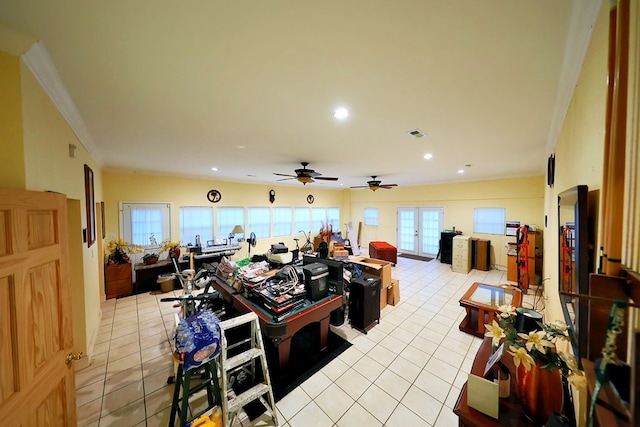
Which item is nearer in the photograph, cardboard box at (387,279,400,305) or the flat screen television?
the flat screen television

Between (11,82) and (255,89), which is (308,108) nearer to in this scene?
(255,89)

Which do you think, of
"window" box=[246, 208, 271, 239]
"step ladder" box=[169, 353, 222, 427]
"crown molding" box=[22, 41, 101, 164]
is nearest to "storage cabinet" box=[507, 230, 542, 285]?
"step ladder" box=[169, 353, 222, 427]

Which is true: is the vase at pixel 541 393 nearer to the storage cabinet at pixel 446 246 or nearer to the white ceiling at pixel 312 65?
the white ceiling at pixel 312 65

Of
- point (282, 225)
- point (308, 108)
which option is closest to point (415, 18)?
point (308, 108)

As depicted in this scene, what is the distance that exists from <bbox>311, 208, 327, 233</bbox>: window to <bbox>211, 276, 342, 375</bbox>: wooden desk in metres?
6.31

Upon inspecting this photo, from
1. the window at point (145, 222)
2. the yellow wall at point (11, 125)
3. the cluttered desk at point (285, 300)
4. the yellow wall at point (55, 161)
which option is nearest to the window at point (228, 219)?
the window at point (145, 222)

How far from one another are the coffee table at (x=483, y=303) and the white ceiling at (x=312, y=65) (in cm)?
225

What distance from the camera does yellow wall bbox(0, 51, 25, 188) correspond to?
48.6 inches

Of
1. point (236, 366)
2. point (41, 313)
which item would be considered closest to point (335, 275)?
point (236, 366)

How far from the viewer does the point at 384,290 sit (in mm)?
3992

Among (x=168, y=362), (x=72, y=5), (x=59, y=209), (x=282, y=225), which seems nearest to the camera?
(x=72, y=5)

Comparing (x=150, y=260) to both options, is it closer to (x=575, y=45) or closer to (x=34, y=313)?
(x=34, y=313)

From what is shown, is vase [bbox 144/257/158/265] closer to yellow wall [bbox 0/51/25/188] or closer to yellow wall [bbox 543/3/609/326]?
yellow wall [bbox 0/51/25/188]

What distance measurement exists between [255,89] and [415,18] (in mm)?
1156
